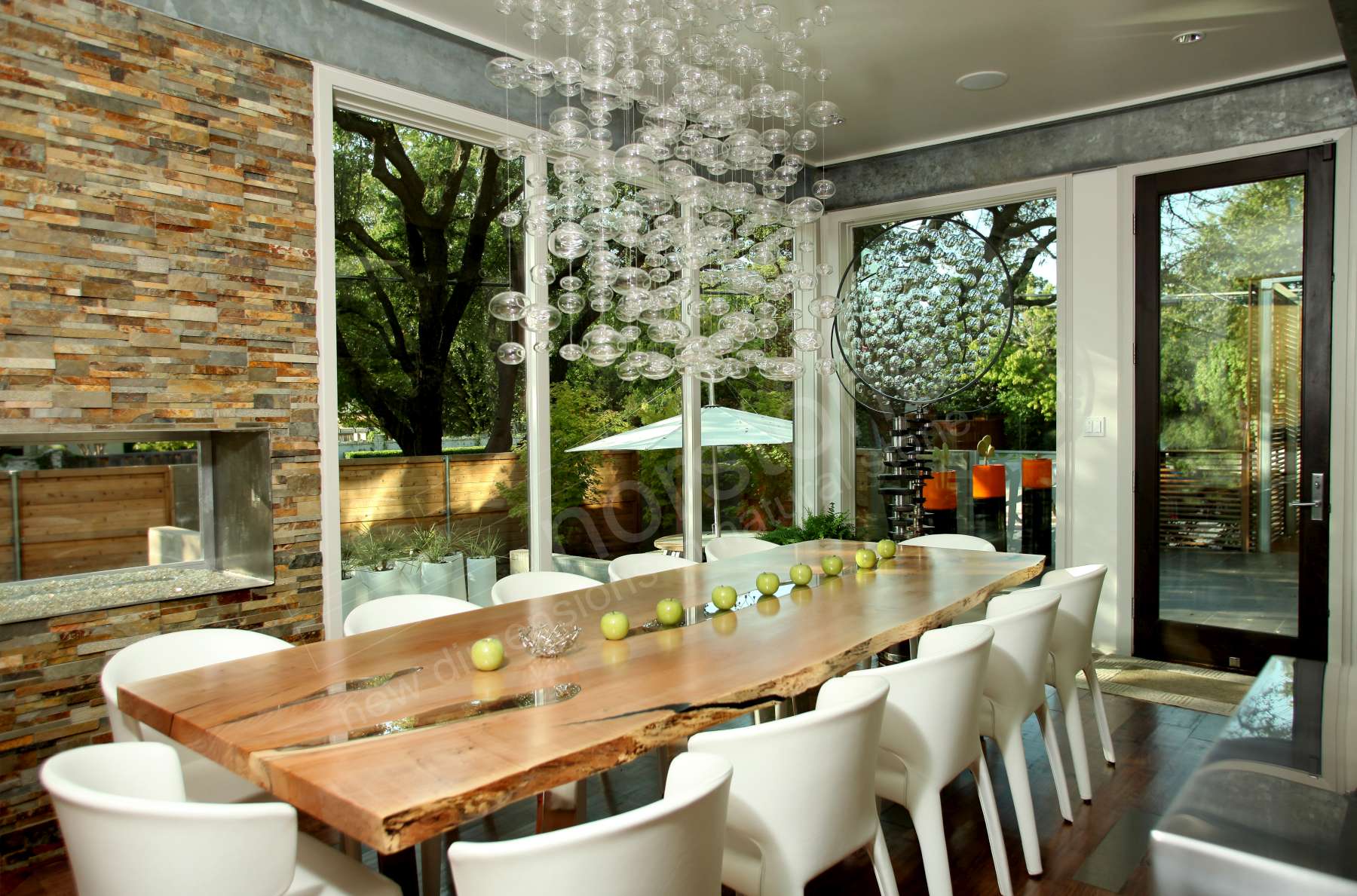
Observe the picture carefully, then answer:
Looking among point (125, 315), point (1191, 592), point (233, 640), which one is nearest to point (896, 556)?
point (1191, 592)

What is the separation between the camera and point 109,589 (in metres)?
2.97

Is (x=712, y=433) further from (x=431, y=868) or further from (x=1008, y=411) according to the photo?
(x=431, y=868)

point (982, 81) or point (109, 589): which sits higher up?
point (982, 81)

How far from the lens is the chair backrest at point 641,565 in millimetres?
3652

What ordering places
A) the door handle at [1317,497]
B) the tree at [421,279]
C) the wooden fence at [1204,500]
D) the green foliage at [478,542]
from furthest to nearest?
the wooden fence at [1204,500]
the door handle at [1317,497]
the green foliage at [478,542]
the tree at [421,279]

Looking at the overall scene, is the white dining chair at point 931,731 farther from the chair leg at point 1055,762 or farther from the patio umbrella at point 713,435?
the patio umbrella at point 713,435

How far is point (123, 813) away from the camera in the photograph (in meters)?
1.34

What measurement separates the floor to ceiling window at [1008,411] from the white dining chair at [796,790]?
3.96 metres

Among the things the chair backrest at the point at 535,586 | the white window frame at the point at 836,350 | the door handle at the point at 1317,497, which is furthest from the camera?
the white window frame at the point at 836,350

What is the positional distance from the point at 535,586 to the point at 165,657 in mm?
1271

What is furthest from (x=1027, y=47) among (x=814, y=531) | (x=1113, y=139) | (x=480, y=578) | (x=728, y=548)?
(x=480, y=578)

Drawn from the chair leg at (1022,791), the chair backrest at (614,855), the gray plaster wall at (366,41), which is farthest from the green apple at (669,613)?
the gray plaster wall at (366,41)

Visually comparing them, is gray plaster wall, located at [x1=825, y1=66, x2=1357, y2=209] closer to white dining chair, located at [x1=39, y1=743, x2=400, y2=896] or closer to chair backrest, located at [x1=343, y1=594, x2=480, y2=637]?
chair backrest, located at [x1=343, y1=594, x2=480, y2=637]

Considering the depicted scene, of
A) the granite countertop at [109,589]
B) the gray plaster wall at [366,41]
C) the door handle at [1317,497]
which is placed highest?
the gray plaster wall at [366,41]
